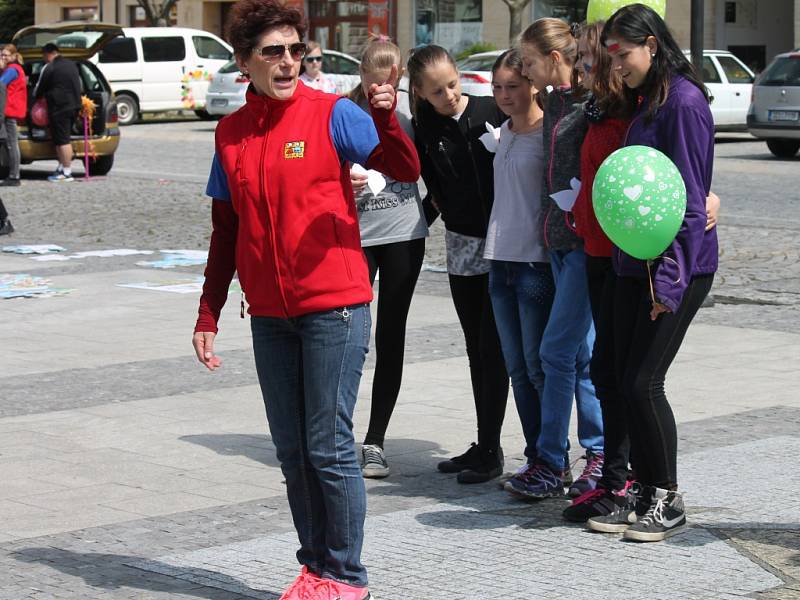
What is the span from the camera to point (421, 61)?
6070 mm

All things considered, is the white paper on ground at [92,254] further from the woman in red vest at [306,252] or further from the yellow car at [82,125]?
the woman in red vest at [306,252]

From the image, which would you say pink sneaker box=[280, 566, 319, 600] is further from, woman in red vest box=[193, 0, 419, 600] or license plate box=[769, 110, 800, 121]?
license plate box=[769, 110, 800, 121]

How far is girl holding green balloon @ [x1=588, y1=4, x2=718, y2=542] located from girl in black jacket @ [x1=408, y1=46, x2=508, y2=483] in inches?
42.2

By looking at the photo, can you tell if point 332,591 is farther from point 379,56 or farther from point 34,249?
point 34,249

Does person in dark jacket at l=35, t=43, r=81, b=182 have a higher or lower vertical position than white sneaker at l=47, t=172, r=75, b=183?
higher

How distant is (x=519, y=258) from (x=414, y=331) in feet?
13.2

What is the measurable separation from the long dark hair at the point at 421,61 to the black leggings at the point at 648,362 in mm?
1388

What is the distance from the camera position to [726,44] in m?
39.1

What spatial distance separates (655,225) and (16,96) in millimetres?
16952

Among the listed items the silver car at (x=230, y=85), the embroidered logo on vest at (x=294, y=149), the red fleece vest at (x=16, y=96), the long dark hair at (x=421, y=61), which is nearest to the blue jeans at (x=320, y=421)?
the embroidered logo on vest at (x=294, y=149)

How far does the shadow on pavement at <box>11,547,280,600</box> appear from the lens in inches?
187

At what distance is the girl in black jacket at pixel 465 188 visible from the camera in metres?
6.14

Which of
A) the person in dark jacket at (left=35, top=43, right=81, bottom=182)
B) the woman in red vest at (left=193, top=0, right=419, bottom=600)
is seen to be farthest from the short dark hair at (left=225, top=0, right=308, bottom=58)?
the person in dark jacket at (left=35, top=43, right=81, bottom=182)

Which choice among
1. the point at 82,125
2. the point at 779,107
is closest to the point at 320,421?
the point at 82,125
